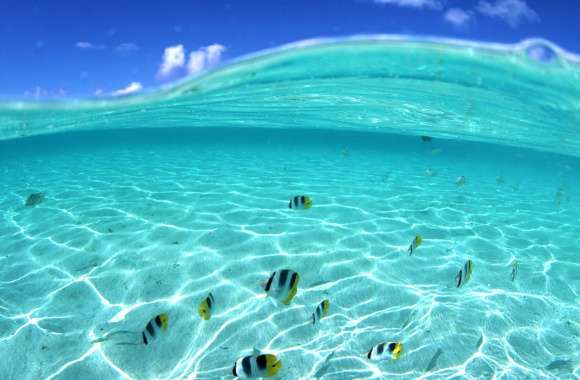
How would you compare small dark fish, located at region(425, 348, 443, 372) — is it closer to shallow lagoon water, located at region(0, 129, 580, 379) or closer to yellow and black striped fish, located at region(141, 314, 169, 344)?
shallow lagoon water, located at region(0, 129, 580, 379)

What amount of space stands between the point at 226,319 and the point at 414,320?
3.11 m

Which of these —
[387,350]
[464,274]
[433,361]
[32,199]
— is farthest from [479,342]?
[32,199]

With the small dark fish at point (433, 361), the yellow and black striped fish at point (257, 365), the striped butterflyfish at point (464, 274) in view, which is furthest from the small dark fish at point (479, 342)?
the yellow and black striped fish at point (257, 365)

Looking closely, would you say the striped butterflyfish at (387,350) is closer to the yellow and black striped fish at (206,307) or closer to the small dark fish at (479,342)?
the yellow and black striped fish at (206,307)

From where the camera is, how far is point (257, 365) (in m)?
3.02

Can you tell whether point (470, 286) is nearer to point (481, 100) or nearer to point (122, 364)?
point (122, 364)

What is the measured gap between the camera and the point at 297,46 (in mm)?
9984

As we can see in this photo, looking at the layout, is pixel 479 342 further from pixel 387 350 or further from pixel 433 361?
pixel 387 350

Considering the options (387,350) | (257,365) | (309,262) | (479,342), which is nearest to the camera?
(257,365)

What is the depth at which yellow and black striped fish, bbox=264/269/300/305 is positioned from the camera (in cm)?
342

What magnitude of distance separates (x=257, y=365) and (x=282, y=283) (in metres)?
0.75

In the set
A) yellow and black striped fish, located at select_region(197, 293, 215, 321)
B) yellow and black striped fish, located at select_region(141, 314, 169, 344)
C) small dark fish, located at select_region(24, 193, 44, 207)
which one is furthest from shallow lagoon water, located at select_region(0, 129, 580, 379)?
yellow and black striped fish, located at select_region(141, 314, 169, 344)

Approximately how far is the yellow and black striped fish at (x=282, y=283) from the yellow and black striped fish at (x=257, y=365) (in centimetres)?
61

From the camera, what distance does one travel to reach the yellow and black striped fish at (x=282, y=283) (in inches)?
134
